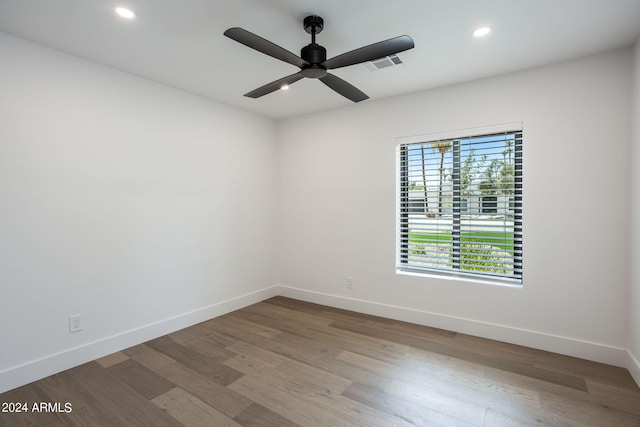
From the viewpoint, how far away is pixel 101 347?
105 inches

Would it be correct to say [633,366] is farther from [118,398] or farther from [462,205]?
[118,398]

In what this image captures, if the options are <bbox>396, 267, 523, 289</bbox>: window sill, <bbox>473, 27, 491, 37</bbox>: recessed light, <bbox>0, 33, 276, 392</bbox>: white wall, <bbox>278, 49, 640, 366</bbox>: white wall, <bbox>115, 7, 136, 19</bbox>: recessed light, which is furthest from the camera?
<bbox>396, 267, 523, 289</bbox>: window sill

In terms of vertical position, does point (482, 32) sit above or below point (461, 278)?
above

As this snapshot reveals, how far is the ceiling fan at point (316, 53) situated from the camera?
68.8 inches

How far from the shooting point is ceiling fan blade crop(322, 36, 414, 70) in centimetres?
174

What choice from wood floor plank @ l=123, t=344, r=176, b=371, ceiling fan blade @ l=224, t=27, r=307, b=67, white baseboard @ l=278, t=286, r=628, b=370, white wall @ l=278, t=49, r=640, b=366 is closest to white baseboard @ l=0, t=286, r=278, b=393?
wood floor plank @ l=123, t=344, r=176, b=371

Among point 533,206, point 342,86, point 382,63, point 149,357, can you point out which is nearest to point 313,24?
point 342,86

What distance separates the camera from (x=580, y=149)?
259 centimetres

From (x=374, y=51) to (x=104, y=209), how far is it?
2.54 m

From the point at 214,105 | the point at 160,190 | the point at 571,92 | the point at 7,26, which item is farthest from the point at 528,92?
the point at 7,26

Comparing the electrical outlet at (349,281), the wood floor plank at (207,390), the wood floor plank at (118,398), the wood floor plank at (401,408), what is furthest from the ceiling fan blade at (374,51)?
the electrical outlet at (349,281)

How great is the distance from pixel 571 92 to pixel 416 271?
84.3 inches

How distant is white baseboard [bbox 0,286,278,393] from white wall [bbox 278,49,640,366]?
147 cm

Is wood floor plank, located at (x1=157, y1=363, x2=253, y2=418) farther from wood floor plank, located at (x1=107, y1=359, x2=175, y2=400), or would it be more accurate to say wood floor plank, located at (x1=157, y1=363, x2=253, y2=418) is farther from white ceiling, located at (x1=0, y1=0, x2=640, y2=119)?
white ceiling, located at (x1=0, y1=0, x2=640, y2=119)
